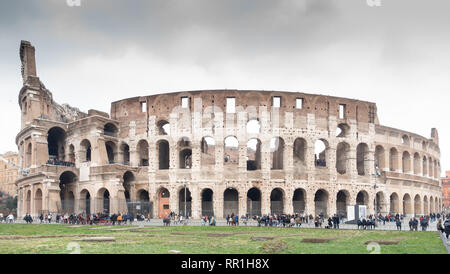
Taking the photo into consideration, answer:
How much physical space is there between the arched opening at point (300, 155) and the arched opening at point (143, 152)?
1444cm

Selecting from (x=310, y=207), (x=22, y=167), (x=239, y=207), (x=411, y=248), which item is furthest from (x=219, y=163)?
(x=411, y=248)

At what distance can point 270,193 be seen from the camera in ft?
135

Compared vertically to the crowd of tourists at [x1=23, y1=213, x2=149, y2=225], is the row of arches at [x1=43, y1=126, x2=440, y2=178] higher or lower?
higher

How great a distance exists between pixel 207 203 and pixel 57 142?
64.3ft

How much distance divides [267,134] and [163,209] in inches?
452

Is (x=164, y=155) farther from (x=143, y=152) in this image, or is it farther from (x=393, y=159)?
(x=393, y=159)

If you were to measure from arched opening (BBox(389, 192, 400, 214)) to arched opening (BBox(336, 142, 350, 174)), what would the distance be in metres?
6.79

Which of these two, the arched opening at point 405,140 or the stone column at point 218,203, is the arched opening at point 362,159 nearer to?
the arched opening at point 405,140

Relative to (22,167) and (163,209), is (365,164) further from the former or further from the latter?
(22,167)

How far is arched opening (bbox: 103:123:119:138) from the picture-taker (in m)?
44.4

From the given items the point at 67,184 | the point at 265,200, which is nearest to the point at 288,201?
the point at 265,200

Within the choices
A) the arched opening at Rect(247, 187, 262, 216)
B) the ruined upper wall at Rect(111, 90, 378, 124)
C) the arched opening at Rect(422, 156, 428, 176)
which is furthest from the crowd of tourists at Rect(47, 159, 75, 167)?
the arched opening at Rect(422, 156, 428, 176)

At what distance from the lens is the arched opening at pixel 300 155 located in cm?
4188

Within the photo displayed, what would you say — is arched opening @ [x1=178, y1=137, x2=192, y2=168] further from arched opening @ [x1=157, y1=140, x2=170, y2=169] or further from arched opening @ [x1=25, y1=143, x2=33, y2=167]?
arched opening @ [x1=25, y1=143, x2=33, y2=167]
